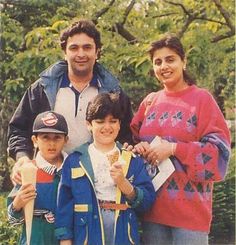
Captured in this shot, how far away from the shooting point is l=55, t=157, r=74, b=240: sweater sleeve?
228 cm

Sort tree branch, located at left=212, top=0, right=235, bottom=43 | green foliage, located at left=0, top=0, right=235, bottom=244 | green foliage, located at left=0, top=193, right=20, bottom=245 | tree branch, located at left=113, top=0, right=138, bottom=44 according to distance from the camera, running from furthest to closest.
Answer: tree branch, located at left=113, top=0, right=138, bottom=44
tree branch, located at left=212, top=0, right=235, bottom=43
green foliage, located at left=0, top=0, right=235, bottom=244
green foliage, located at left=0, top=193, right=20, bottom=245

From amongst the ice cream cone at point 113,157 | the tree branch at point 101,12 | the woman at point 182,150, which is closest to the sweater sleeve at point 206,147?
the woman at point 182,150

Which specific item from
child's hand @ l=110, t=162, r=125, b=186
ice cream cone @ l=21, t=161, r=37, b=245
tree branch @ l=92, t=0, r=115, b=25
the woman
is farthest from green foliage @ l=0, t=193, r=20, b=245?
tree branch @ l=92, t=0, r=115, b=25

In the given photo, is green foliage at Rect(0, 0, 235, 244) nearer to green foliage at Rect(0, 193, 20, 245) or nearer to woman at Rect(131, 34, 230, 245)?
green foliage at Rect(0, 193, 20, 245)

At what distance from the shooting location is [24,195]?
2322mm

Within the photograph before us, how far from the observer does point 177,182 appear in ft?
7.75

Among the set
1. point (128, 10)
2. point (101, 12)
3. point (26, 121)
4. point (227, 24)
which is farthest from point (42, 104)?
point (227, 24)

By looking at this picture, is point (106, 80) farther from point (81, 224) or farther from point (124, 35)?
point (124, 35)

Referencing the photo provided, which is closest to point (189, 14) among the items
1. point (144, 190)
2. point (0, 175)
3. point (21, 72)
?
point (21, 72)

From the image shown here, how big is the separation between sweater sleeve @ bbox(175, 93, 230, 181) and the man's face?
19.3 inches

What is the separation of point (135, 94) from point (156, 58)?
284 cm

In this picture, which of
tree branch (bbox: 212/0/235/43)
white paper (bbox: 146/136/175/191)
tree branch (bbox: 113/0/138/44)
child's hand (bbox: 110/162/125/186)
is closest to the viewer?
child's hand (bbox: 110/162/125/186)

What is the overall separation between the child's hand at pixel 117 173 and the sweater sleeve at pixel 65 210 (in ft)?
0.59

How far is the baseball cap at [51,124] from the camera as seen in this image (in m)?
2.39
